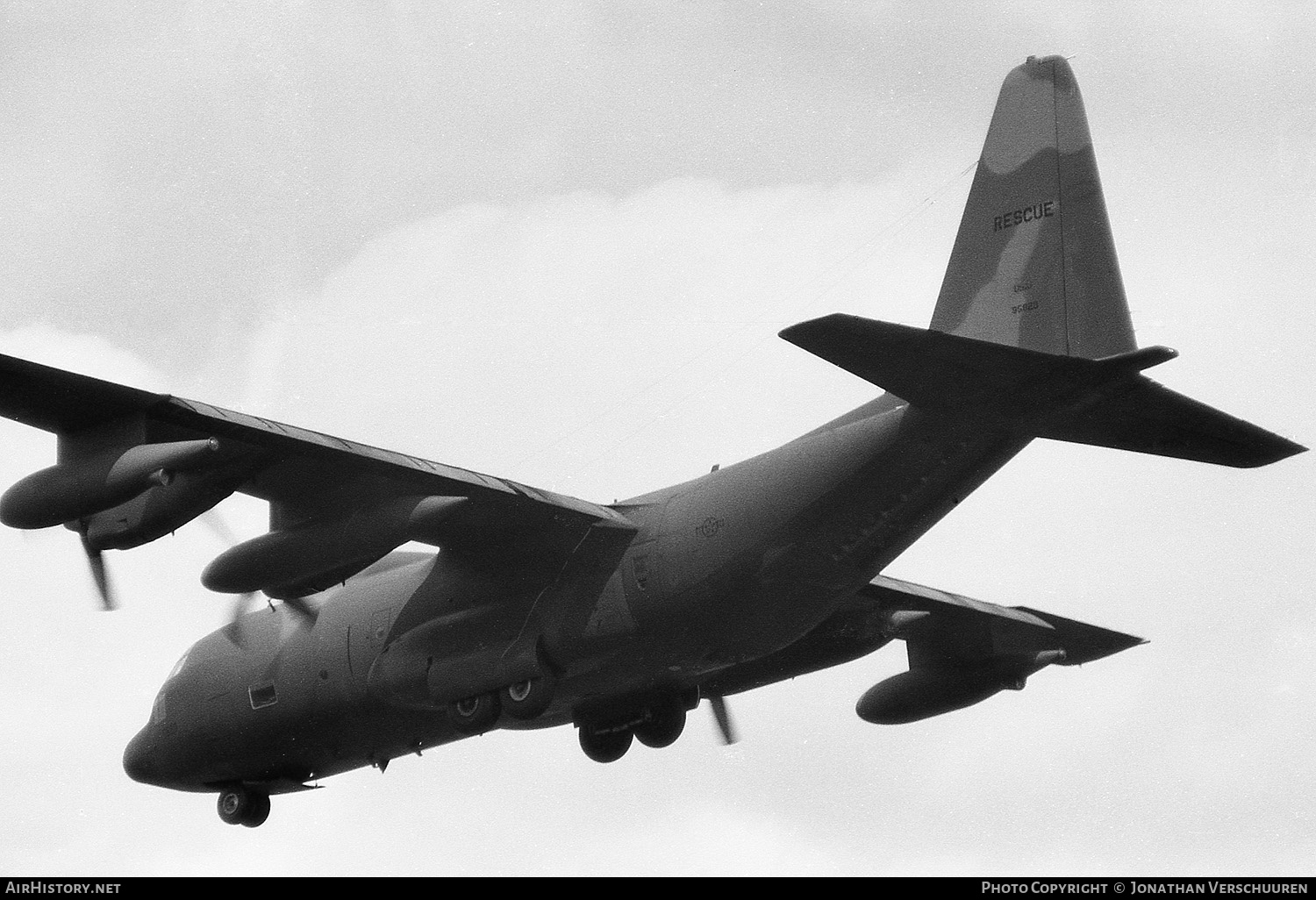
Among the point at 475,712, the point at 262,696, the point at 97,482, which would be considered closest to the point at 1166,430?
the point at 475,712

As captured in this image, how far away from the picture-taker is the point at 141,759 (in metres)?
23.9

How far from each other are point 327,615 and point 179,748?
9.31 feet

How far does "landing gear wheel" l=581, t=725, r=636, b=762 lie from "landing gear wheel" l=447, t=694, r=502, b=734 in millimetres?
2923

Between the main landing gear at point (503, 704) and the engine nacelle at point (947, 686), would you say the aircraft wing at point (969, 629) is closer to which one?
the engine nacelle at point (947, 686)

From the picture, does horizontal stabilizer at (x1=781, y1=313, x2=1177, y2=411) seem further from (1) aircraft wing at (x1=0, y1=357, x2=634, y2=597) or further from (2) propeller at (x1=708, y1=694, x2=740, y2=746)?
(2) propeller at (x1=708, y1=694, x2=740, y2=746)

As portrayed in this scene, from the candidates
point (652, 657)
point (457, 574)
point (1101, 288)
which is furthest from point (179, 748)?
point (1101, 288)

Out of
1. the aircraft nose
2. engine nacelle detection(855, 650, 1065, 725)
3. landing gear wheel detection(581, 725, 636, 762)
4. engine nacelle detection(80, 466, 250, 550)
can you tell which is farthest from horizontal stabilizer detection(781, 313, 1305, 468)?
the aircraft nose

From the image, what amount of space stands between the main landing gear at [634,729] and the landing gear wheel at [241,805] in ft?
14.1

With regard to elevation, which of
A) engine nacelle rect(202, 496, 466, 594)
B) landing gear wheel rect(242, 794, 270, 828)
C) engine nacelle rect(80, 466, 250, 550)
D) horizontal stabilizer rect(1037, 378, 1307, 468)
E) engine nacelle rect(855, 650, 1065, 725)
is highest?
engine nacelle rect(80, 466, 250, 550)

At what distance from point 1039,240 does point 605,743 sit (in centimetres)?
885

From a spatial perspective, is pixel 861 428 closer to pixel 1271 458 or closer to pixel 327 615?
pixel 1271 458

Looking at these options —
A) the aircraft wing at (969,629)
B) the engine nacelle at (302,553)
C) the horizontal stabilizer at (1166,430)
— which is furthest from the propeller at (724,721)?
the horizontal stabilizer at (1166,430)

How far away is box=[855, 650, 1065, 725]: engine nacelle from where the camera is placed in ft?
80.1

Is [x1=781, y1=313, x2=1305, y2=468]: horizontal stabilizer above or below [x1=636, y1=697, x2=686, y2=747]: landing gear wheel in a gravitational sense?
above
